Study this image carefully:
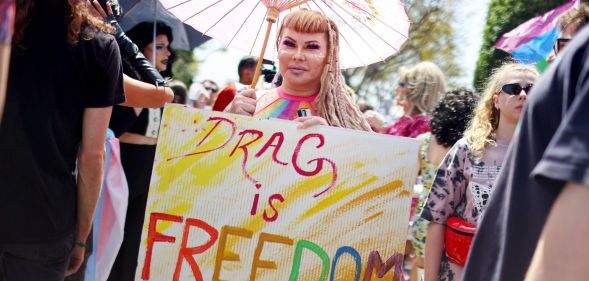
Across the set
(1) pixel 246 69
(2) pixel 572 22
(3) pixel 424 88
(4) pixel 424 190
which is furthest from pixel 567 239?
(1) pixel 246 69

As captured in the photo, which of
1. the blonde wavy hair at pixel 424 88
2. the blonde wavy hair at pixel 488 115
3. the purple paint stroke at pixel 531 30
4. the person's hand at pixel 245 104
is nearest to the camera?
the person's hand at pixel 245 104

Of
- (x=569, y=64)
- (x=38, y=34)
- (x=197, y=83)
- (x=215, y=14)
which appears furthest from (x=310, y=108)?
(x=197, y=83)

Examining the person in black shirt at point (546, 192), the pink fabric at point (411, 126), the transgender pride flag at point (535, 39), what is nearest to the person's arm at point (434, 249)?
the person in black shirt at point (546, 192)

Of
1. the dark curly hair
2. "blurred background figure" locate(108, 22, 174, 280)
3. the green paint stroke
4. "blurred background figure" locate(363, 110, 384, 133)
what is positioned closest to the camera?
the green paint stroke

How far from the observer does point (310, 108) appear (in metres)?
3.56

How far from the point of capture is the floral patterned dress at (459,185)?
372 centimetres

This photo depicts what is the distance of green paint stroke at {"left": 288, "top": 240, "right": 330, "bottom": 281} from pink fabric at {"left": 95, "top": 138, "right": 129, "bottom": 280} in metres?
1.36

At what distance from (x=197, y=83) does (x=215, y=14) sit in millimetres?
6197

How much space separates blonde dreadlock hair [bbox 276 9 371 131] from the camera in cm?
356

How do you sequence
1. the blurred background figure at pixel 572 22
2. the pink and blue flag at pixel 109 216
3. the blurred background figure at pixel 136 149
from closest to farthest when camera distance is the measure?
the pink and blue flag at pixel 109 216, the blurred background figure at pixel 572 22, the blurred background figure at pixel 136 149

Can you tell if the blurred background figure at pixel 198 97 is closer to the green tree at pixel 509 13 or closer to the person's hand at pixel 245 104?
the green tree at pixel 509 13

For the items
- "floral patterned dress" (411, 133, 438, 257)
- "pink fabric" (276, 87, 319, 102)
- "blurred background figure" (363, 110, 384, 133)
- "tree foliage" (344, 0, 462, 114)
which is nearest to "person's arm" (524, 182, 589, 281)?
"pink fabric" (276, 87, 319, 102)

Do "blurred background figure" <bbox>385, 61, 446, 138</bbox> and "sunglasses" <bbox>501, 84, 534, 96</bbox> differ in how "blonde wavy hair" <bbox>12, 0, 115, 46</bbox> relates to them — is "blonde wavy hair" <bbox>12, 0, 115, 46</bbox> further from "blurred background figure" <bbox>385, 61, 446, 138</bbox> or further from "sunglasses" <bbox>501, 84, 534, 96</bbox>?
"blurred background figure" <bbox>385, 61, 446, 138</bbox>

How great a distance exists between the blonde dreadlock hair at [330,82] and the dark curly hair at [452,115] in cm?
196
